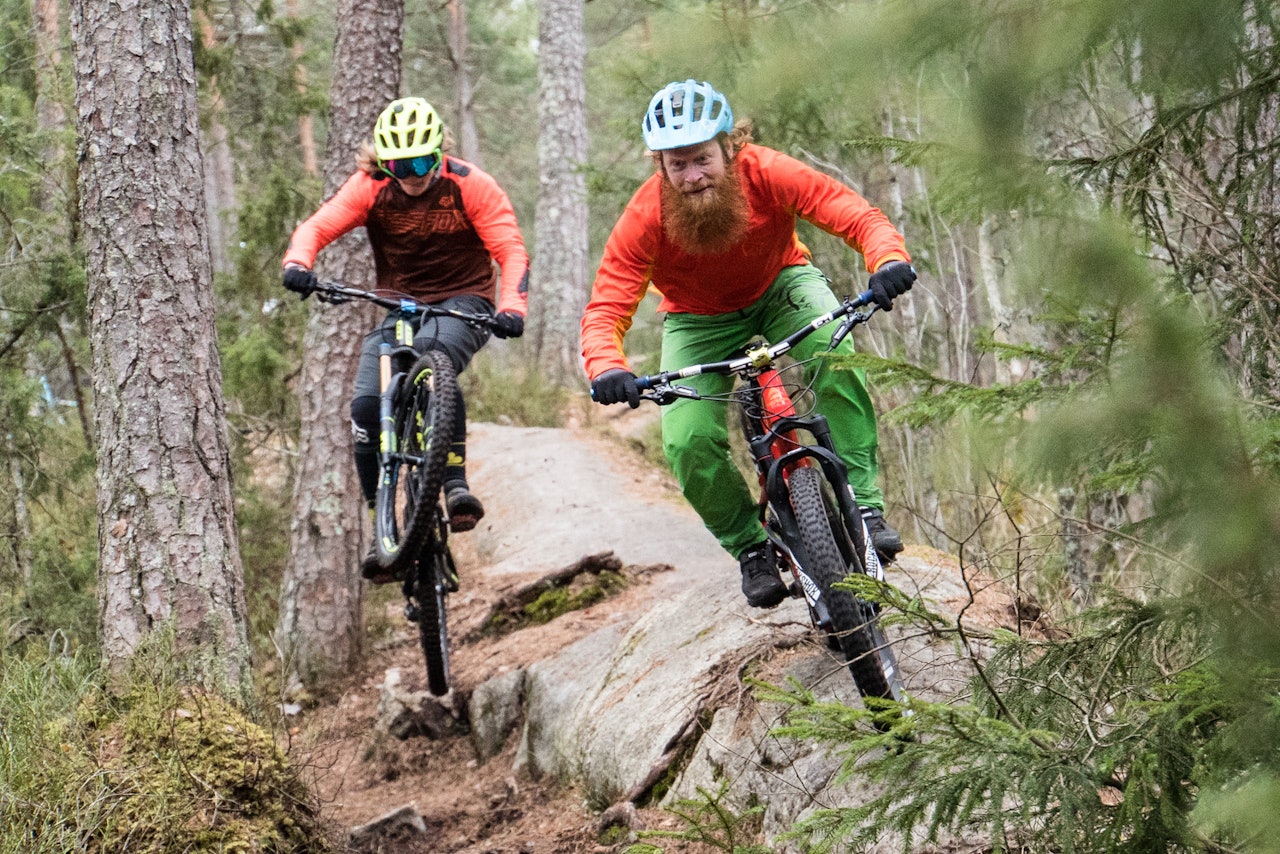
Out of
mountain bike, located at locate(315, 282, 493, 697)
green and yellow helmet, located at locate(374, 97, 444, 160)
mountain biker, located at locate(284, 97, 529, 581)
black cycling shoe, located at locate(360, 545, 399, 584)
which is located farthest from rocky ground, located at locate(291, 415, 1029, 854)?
green and yellow helmet, located at locate(374, 97, 444, 160)

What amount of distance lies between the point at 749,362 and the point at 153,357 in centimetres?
219

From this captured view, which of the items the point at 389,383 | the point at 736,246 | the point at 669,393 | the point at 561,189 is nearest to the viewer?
the point at 669,393

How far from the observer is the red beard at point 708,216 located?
4.16 meters

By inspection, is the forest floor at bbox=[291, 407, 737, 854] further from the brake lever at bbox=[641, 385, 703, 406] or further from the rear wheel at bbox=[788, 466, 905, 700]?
the brake lever at bbox=[641, 385, 703, 406]

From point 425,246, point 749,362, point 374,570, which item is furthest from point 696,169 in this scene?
point 374,570

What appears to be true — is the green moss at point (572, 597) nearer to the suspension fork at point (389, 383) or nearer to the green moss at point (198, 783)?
the suspension fork at point (389, 383)

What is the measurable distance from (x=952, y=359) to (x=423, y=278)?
11.4ft

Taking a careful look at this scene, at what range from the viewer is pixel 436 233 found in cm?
615

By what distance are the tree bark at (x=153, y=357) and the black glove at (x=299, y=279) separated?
0.94m

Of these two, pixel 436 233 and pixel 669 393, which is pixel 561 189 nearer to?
pixel 436 233

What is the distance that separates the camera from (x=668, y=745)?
14.1ft

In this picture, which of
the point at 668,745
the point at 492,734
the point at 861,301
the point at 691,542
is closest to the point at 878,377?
the point at 861,301

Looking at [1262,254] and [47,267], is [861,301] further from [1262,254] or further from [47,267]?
[47,267]

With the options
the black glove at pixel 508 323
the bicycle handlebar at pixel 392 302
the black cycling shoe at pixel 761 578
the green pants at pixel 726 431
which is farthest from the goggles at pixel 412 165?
the black cycling shoe at pixel 761 578
